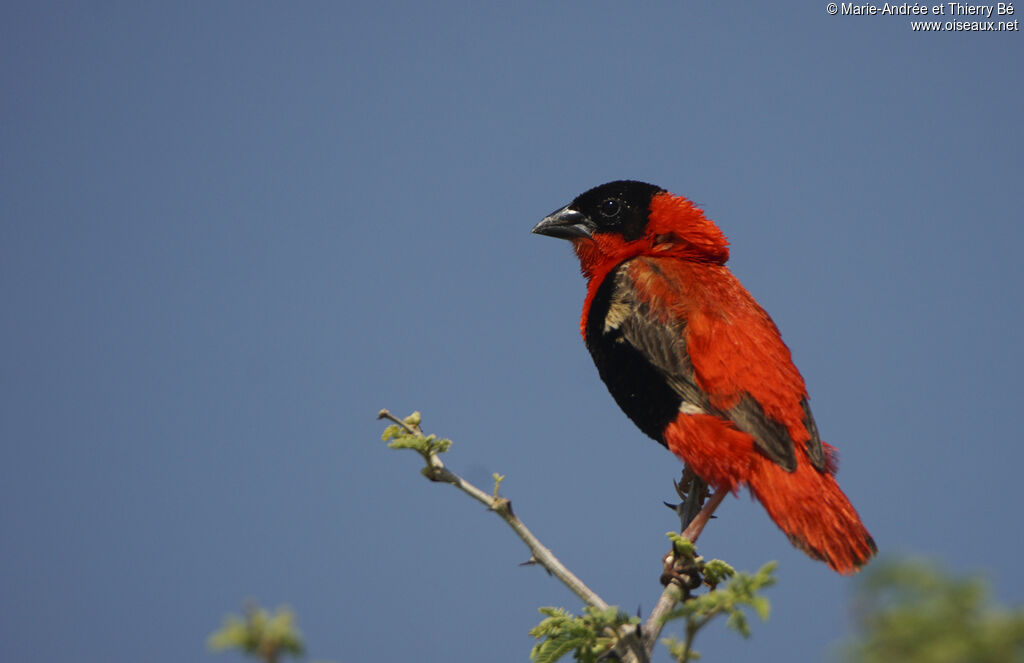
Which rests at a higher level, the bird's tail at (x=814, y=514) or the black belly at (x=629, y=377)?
the black belly at (x=629, y=377)

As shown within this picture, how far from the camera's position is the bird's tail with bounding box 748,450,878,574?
3.87 meters

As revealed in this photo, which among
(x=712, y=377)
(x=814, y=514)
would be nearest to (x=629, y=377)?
(x=712, y=377)

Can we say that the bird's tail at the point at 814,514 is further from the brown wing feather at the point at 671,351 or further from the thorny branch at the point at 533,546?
the thorny branch at the point at 533,546

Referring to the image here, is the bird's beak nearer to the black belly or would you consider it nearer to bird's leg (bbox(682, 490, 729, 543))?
the black belly

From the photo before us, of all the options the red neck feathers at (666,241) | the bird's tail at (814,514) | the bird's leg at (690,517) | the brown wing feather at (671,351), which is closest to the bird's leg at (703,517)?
the bird's leg at (690,517)

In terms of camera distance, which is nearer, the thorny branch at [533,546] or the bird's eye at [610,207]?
the thorny branch at [533,546]

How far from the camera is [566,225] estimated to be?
18.6ft

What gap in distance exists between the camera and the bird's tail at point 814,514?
3.87m

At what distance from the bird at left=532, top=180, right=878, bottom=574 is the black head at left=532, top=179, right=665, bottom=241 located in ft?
0.35

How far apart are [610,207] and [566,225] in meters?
0.29

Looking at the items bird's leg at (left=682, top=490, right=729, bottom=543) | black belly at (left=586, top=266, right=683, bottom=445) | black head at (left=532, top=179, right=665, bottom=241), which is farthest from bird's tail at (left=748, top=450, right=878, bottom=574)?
black head at (left=532, top=179, right=665, bottom=241)

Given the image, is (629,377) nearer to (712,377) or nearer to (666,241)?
(712,377)

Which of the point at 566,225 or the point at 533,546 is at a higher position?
the point at 566,225

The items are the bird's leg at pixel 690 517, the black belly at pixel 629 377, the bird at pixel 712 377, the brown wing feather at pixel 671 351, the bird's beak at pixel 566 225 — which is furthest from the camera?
the bird's beak at pixel 566 225
